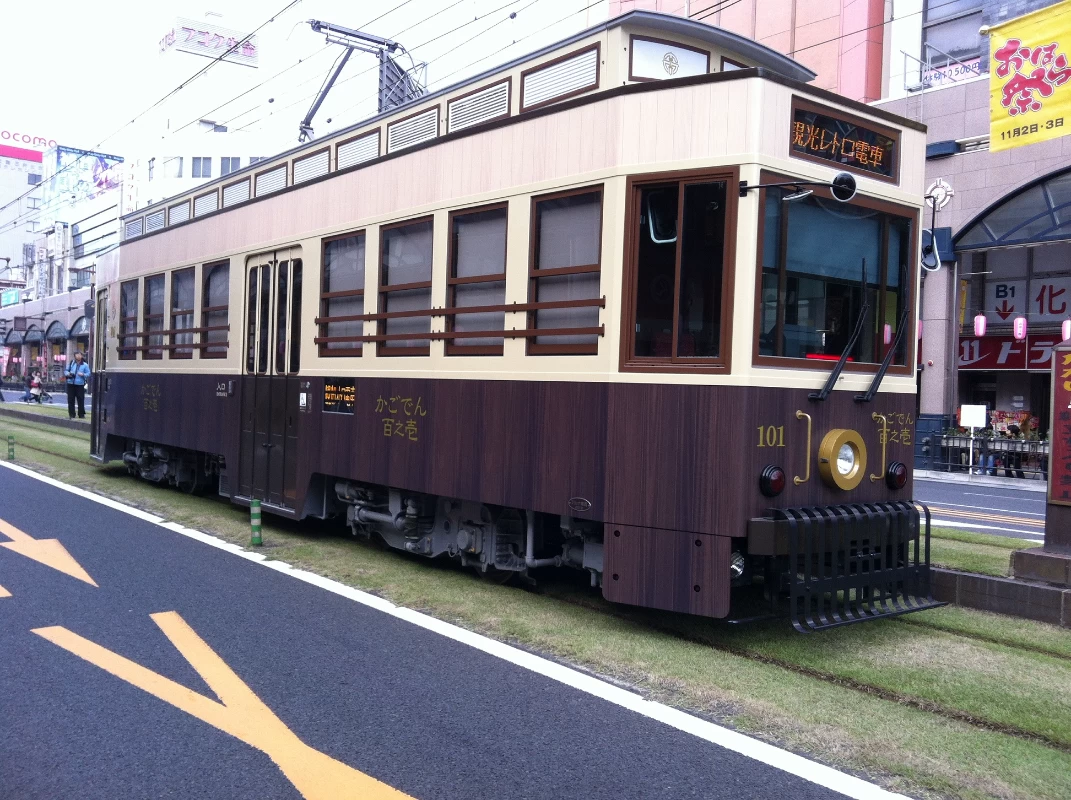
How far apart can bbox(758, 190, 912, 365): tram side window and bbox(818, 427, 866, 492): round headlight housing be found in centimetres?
49

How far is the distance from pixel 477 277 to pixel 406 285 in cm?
90

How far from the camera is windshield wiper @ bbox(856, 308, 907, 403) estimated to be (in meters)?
5.77

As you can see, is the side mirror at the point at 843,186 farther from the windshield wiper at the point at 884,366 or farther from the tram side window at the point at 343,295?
the tram side window at the point at 343,295

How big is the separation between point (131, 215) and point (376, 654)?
31.6 ft

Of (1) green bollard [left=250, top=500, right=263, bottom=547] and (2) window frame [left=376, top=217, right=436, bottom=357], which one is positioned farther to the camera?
(1) green bollard [left=250, top=500, right=263, bottom=547]

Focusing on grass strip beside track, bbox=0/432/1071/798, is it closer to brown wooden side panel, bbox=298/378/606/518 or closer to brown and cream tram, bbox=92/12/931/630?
brown and cream tram, bbox=92/12/931/630

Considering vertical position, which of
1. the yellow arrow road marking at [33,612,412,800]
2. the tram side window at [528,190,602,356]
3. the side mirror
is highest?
the side mirror

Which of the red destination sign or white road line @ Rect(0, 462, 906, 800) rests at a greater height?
the red destination sign

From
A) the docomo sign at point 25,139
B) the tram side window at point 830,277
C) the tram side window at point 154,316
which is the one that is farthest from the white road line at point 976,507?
the docomo sign at point 25,139

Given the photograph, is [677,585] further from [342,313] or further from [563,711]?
[342,313]

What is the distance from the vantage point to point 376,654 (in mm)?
5219

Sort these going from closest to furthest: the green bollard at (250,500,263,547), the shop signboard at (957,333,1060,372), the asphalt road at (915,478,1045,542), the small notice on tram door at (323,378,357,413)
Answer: the small notice on tram door at (323,378,357,413), the green bollard at (250,500,263,547), the asphalt road at (915,478,1045,542), the shop signboard at (957,333,1060,372)

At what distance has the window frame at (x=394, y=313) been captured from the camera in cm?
689

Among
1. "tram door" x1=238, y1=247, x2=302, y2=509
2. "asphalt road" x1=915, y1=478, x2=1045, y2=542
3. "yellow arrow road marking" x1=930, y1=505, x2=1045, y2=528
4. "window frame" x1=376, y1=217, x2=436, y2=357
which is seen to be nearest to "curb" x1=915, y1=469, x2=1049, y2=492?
"asphalt road" x1=915, y1=478, x2=1045, y2=542
